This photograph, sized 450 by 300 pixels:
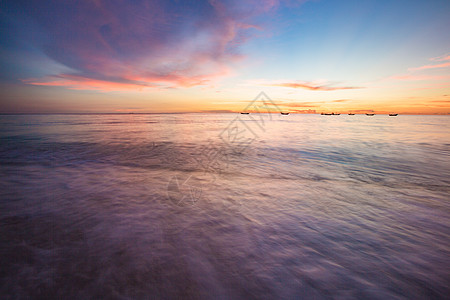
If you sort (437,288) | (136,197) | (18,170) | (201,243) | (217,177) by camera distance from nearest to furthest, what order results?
1. (437,288)
2. (201,243)
3. (136,197)
4. (217,177)
5. (18,170)

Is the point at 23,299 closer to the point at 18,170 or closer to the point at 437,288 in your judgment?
the point at 437,288

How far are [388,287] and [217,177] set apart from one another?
571 cm

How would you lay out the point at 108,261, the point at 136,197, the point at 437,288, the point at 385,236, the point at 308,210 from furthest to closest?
the point at 136,197 → the point at 308,210 → the point at 385,236 → the point at 108,261 → the point at 437,288

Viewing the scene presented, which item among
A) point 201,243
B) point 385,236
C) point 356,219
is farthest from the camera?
point 356,219

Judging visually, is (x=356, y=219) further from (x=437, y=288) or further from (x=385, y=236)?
(x=437, y=288)

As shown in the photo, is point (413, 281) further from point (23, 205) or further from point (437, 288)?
point (23, 205)

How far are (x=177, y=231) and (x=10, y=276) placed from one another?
2367mm

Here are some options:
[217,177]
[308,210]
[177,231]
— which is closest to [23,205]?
[177,231]

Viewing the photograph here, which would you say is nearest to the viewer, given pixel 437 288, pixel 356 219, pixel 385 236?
pixel 437 288

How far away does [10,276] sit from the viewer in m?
2.63

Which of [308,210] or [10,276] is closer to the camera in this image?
[10,276]

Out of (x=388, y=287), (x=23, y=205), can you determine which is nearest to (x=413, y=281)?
(x=388, y=287)

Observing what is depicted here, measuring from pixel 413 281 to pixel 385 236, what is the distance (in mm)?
1144

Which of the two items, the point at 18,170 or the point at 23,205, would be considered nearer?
the point at 23,205
